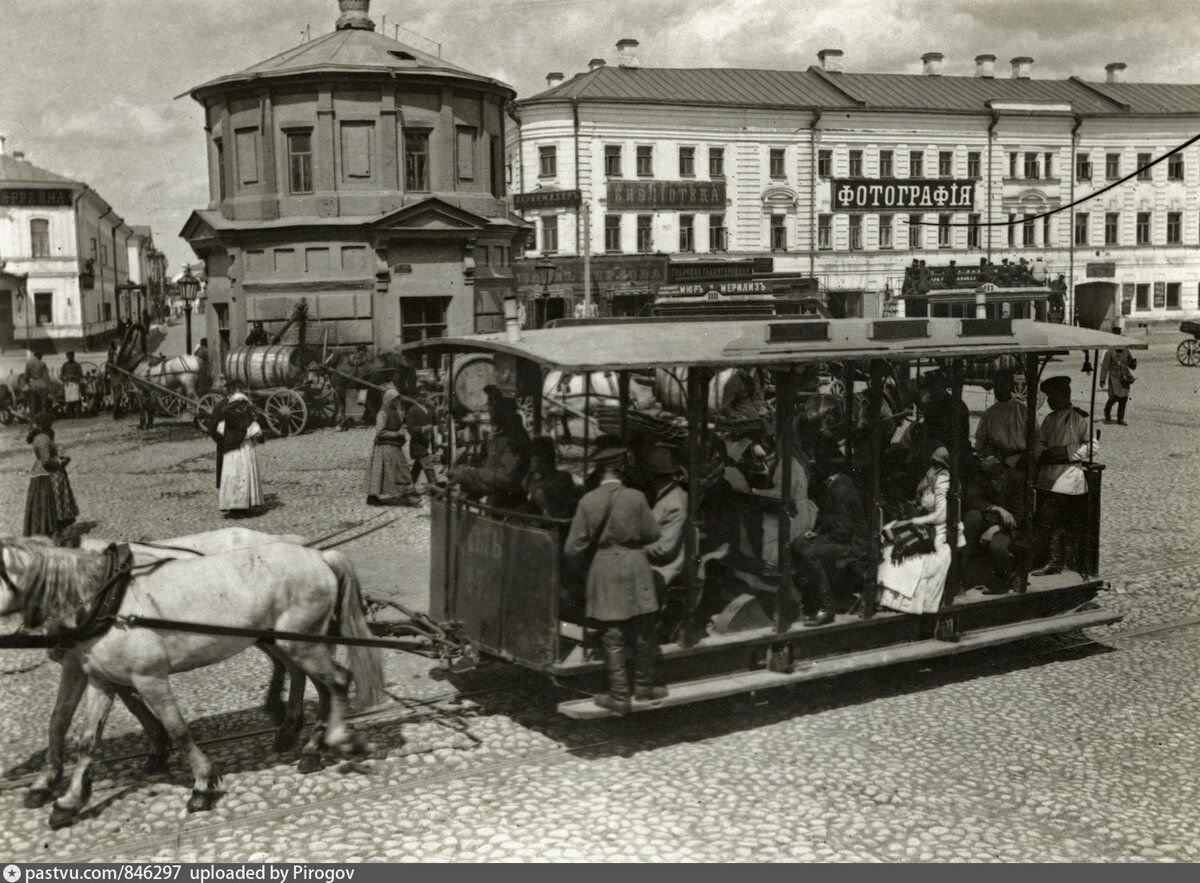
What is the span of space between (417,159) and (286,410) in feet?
31.7

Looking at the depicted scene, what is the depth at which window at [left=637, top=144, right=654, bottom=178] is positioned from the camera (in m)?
49.2

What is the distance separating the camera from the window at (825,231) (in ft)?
172

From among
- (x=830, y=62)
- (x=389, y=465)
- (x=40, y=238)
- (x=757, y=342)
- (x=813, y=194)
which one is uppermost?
(x=830, y=62)

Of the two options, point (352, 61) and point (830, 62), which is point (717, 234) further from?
point (352, 61)

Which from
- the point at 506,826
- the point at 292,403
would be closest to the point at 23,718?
the point at 506,826

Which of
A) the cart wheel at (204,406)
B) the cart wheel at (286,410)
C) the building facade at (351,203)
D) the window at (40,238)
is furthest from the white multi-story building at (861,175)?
the cart wheel at (286,410)

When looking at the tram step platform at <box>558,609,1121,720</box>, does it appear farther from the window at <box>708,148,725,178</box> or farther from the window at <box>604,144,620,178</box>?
the window at <box>708,148,725,178</box>

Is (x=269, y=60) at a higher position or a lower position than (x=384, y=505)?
higher

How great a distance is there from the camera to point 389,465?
16.7 meters

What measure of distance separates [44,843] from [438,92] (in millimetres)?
27842

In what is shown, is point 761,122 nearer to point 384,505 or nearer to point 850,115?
point 850,115

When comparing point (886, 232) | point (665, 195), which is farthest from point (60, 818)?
point (886, 232)

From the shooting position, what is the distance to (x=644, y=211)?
162 feet

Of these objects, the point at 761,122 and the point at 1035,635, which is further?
the point at 761,122
